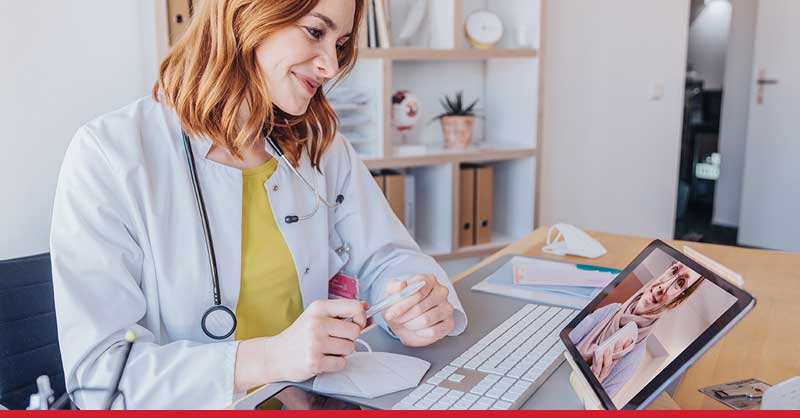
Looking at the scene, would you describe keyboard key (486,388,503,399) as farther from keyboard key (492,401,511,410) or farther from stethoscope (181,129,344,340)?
stethoscope (181,129,344,340)

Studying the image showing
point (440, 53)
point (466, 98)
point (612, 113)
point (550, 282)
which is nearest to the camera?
point (550, 282)

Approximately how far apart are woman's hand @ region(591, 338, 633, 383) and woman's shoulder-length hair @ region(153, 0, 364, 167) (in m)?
0.70

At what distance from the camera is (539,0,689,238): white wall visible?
12.3 feet

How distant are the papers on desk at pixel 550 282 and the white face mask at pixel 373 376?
41 centimetres

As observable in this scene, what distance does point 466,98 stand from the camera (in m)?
3.36

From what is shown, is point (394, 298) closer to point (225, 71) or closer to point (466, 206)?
point (225, 71)

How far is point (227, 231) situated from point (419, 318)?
37 cm

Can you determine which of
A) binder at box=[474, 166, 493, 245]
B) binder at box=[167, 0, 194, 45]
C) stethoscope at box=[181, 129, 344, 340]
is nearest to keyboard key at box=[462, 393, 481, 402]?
stethoscope at box=[181, 129, 344, 340]

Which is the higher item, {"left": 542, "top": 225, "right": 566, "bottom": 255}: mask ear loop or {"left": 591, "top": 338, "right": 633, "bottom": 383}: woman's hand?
{"left": 591, "top": 338, "right": 633, "bottom": 383}: woman's hand

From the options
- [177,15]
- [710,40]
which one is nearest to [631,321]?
[177,15]

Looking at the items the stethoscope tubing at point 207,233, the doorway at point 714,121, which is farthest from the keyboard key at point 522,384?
the doorway at point 714,121

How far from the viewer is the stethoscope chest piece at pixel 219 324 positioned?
1.17 meters

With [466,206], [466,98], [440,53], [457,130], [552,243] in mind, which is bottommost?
[466,206]

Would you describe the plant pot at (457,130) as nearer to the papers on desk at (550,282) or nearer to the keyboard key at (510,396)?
the papers on desk at (550,282)
